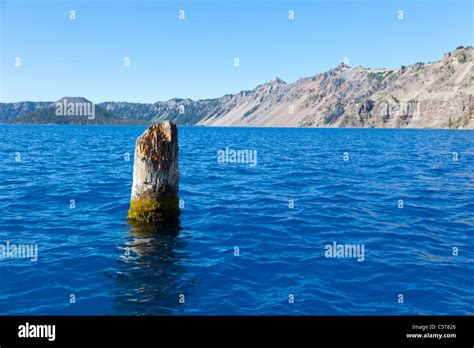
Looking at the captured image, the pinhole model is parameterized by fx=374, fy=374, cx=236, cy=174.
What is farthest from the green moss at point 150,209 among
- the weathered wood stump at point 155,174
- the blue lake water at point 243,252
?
the blue lake water at point 243,252

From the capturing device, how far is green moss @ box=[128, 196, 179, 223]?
18.9 metres

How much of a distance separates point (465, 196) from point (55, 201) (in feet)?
91.2

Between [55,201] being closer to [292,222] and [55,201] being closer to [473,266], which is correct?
[292,222]

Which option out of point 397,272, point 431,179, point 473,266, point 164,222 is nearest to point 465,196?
point 431,179

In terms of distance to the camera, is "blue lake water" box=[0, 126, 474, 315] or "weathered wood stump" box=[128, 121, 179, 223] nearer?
"blue lake water" box=[0, 126, 474, 315]

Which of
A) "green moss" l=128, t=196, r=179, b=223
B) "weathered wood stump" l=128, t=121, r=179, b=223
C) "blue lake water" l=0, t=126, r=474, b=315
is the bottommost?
"blue lake water" l=0, t=126, r=474, b=315

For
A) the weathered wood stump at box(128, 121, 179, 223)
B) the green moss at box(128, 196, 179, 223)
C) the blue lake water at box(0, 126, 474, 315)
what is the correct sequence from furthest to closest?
the green moss at box(128, 196, 179, 223) → the weathered wood stump at box(128, 121, 179, 223) → the blue lake water at box(0, 126, 474, 315)

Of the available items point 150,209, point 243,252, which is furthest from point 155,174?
point 243,252

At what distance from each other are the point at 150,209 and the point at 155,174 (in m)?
1.83

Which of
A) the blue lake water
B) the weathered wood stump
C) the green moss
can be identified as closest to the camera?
the blue lake water

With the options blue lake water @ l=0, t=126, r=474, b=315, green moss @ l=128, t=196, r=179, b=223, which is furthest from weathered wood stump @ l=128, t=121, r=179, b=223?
blue lake water @ l=0, t=126, r=474, b=315

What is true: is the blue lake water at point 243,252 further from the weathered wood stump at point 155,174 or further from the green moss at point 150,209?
the weathered wood stump at point 155,174

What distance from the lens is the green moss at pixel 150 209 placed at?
18906 millimetres

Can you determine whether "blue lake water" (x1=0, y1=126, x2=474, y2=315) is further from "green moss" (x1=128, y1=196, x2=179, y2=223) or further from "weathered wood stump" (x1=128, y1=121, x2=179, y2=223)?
"weathered wood stump" (x1=128, y1=121, x2=179, y2=223)
